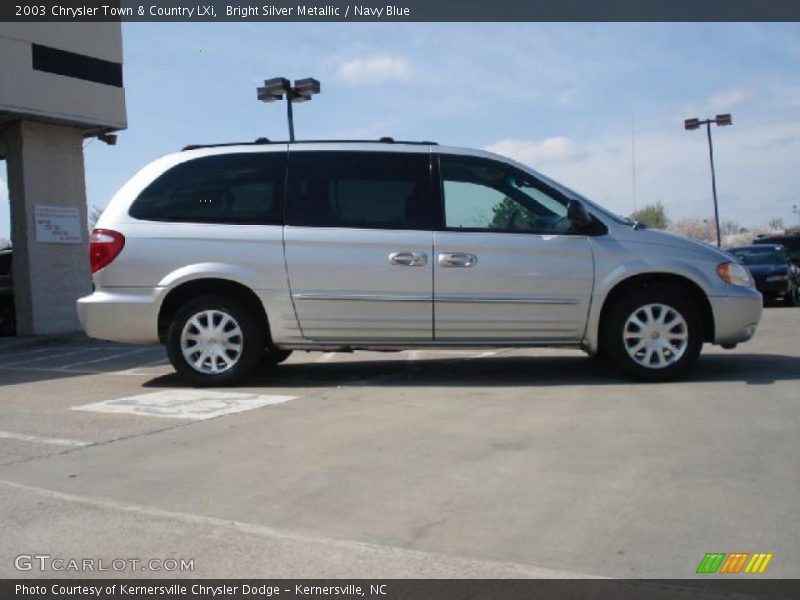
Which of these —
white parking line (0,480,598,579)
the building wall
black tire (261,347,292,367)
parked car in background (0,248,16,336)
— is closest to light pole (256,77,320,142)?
the building wall

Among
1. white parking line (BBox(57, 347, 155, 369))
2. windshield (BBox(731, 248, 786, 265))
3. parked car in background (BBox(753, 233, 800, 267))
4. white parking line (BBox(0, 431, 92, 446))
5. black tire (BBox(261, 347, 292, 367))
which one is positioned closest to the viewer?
white parking line (BBox(0, 431, 92, 446))

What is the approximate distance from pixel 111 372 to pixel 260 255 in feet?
Answer: 9.01

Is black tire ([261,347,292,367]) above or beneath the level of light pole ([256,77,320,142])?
beneath

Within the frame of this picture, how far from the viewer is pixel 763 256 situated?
1852 cm

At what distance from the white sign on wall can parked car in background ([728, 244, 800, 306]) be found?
13.0 metres

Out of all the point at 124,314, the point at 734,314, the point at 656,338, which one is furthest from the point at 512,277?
the point at 124,314

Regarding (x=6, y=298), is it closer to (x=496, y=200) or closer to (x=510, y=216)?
(x=496, y=200)

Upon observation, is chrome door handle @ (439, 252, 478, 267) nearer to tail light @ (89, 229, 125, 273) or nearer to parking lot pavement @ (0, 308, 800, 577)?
parking lot pavement @ (0, 308, 800, 577)

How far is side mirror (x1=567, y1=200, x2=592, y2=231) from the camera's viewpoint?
22.1 feet

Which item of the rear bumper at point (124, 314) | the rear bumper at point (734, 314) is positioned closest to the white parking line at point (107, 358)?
the rear bumper at point (124, 314)

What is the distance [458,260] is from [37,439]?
348 centimetres
